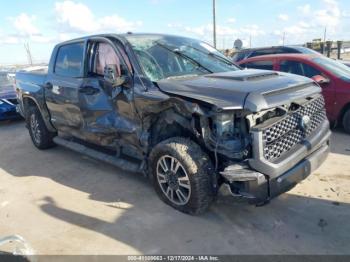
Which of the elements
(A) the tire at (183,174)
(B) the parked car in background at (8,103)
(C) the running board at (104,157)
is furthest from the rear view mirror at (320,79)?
(B) the parked car in background at (8,103)

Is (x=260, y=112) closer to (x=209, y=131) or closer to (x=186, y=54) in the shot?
(x=209, y=131)

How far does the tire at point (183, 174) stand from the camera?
3648 millimetres

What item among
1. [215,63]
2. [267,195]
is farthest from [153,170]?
[215,63]

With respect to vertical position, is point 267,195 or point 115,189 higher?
point 267,195

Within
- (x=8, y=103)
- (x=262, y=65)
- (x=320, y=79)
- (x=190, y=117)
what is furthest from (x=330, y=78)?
(x=8, y=103)

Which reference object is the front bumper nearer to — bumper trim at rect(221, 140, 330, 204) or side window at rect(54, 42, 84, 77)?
bumper trim at rect(221, 140, 330, 204)

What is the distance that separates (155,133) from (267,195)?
156 cm

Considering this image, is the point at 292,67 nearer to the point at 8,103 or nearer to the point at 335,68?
the point at 335,68

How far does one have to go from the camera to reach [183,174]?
385 centimetres

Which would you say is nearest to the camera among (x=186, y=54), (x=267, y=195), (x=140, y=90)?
(x=267, y=195)

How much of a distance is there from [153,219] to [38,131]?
12.9ft

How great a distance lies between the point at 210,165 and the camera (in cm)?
366

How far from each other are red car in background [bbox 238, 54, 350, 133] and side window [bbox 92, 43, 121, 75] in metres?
3.95

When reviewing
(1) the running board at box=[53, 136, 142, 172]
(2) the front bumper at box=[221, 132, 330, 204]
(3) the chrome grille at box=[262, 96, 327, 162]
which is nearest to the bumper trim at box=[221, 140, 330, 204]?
(2) the front bumper at box=[221, 132, 330, 204]
